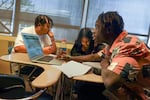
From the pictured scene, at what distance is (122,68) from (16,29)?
3.03 meters

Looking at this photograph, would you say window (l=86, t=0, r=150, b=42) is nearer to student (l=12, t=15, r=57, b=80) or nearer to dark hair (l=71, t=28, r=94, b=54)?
→ dark hair (l=71, t=28, r=94, b=54)

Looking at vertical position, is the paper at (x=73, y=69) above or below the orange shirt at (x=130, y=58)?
below

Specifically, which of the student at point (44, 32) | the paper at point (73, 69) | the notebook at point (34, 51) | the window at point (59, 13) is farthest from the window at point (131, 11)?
the paper at point (73, 69)

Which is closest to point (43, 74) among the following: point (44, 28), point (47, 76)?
point (47, 76)

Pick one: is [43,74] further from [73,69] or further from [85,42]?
[85,42]

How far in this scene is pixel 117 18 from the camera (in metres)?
1.96

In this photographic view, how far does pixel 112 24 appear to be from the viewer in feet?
6.42

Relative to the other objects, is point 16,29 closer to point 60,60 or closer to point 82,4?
point 82,4

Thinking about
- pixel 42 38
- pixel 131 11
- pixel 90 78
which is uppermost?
pixel 131 11

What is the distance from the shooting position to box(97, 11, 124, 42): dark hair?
1.96 m

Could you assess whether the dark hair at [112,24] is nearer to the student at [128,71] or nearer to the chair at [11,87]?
the student at [128,71]

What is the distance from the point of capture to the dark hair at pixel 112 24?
6.42 ft

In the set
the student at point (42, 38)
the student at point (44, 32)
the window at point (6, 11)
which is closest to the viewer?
the student at point (42, 38)

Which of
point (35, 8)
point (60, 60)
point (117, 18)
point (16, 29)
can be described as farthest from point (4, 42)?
point (117, 18)
